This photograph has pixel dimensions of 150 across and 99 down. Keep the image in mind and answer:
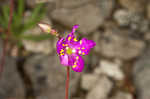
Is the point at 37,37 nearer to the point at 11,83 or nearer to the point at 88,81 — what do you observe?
the point at 11,83

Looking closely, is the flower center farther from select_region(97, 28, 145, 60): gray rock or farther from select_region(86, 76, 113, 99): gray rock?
select_region(97, 28, 145, 60): gray rock

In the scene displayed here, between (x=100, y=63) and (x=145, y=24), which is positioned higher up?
(x=145, y=24)

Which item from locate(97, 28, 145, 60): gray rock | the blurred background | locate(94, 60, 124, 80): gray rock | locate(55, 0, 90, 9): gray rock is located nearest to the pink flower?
the blurred background

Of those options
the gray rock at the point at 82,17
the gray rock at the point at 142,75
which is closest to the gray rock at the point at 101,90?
the gray rock at the point at 142,75

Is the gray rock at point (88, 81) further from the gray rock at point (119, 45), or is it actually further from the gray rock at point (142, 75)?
the gray rock at point (142, 75)

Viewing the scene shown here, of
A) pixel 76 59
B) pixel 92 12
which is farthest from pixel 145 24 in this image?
pixel 76 59

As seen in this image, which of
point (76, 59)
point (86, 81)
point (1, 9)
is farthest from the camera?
point (1, 9)

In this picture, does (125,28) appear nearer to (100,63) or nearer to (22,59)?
(100,63)
